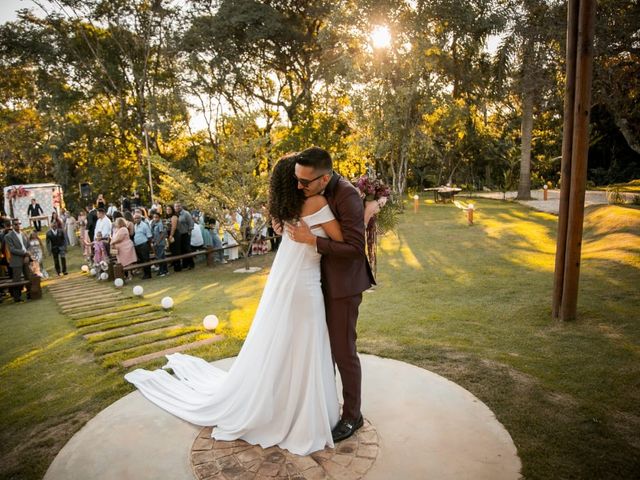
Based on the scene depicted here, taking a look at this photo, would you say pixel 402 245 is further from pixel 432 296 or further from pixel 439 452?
pixel 439 452

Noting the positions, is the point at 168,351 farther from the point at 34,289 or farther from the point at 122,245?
the point at 122,245

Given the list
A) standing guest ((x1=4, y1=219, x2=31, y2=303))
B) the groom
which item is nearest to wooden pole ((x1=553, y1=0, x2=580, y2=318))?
the groom

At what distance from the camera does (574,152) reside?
5512 mm

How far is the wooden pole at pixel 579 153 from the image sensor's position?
206 inches

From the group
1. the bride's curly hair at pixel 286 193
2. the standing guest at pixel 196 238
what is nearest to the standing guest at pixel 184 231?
the standing guest at pixel 196 238

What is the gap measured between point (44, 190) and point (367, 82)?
67.7ft

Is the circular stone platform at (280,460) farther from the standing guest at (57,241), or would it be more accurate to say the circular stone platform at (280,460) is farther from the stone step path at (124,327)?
the standing guest at (57,241)

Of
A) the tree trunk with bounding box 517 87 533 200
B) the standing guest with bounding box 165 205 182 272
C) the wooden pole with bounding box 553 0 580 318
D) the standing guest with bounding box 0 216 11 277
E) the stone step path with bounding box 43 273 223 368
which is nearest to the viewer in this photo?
the wooden pole with bounding box 553 0 580 318

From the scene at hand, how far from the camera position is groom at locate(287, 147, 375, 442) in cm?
320

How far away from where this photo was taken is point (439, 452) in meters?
3.22

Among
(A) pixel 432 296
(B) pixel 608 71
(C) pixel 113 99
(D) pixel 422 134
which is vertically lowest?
(A) pixel 432 296

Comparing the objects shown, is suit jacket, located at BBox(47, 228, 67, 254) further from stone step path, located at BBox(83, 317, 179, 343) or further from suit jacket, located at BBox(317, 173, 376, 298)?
suit jacket, located at BBox(317, 173, 376, 298)

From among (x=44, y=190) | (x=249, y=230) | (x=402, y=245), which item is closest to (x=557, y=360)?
(x=402, y=245)

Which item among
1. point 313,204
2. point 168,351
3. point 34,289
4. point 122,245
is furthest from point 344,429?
point 122,245
